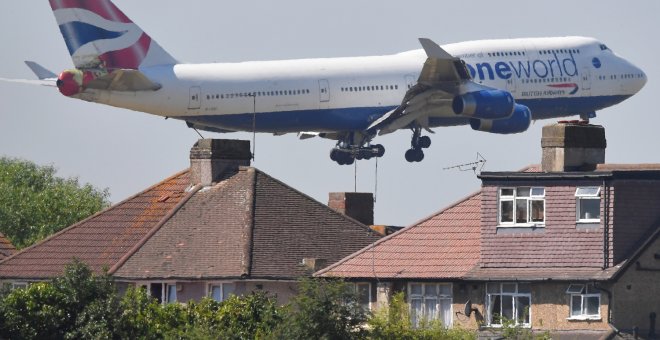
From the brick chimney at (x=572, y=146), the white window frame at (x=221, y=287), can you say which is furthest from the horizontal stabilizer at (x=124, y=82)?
the brick chimney at (x=572, y=146)

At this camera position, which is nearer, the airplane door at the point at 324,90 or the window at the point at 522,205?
the window at the point at 522,205

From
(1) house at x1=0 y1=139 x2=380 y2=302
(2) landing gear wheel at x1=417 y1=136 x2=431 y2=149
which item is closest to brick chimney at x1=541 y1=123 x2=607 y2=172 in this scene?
(1) house at x1=0 y1=139 x2=380 y2=302

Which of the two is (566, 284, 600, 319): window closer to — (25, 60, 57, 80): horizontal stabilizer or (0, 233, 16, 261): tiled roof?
(0, 233, 16, 261): tiled roof

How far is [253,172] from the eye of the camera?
61.1 meters

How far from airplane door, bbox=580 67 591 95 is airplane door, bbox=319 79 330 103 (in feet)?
36.0

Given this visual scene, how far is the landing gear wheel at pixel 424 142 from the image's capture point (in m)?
95.1

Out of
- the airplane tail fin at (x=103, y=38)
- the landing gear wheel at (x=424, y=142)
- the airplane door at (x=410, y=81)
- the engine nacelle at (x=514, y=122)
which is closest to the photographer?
the engine nacelle at (x=514, y=122)

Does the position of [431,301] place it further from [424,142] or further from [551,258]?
[424,142]

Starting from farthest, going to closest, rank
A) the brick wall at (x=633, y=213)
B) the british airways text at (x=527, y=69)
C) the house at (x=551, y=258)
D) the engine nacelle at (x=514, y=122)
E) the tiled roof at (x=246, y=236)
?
the british airways text at (x=527, y=69) → the engine nacelle at (x=514, y=122) → the tiled roof at (x=246, y=236) → the brick wall at (x=633, y=213) → the house at (x=551, y=258)

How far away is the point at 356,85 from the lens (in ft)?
306

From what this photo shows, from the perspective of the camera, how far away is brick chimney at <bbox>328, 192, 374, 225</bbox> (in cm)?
6512

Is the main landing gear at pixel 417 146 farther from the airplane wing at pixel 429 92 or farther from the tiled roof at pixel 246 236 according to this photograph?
the tiled roof at pixel 246 236

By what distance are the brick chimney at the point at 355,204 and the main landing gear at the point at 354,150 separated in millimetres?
28627

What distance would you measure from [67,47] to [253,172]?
31.3m
